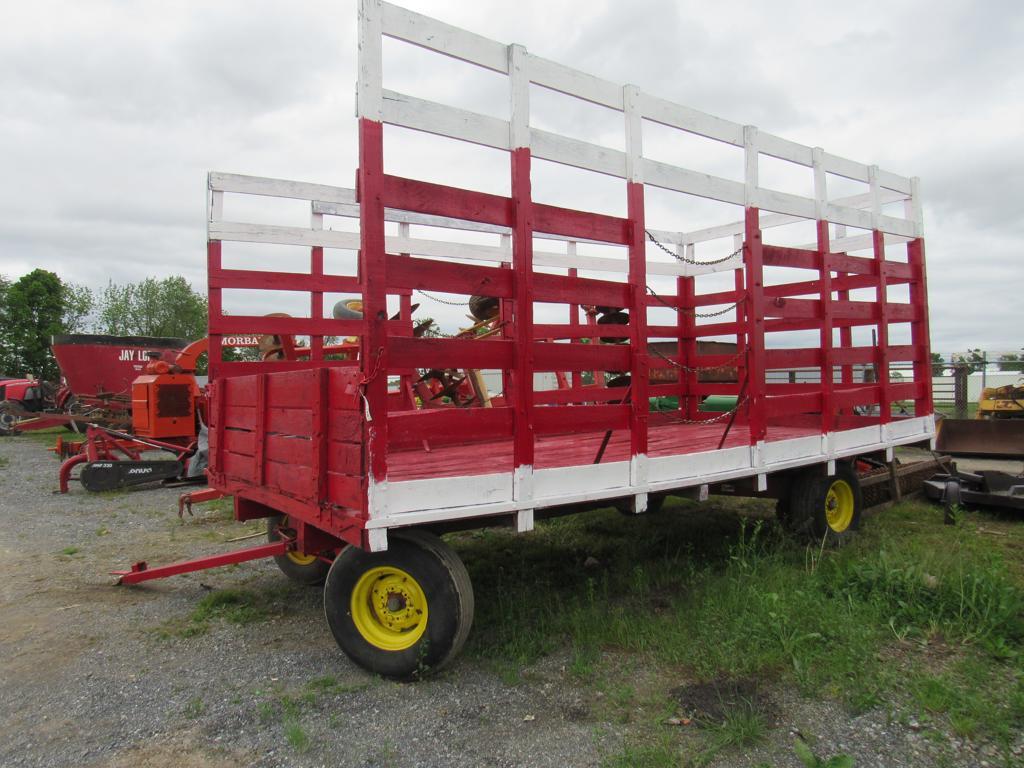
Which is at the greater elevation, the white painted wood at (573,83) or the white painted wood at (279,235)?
the white painted wood at (573,83)

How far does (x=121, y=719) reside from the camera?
312 cm

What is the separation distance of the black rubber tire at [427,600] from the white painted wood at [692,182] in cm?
253

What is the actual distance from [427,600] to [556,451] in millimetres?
1877

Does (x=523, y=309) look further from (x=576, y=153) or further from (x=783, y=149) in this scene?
(x=783, y=149)

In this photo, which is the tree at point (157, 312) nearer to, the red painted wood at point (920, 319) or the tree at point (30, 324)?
the tree at point (30, 324)

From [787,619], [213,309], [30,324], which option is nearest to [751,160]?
[787,619]

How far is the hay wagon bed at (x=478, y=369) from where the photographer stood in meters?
3.08

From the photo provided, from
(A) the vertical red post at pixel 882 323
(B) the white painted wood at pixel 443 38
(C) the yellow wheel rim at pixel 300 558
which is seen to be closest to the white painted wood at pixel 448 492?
(B) the white painted wood at pixel 443 38

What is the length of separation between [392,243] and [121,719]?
4.39 metres

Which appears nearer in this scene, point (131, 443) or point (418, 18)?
point (418, 18)

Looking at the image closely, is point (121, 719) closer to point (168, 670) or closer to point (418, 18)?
point (168, 670)

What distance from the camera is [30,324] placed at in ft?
116

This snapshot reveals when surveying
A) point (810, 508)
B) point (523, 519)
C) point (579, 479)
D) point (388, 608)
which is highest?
point (579, 479)

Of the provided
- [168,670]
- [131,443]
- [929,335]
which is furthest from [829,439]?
[131,443]
